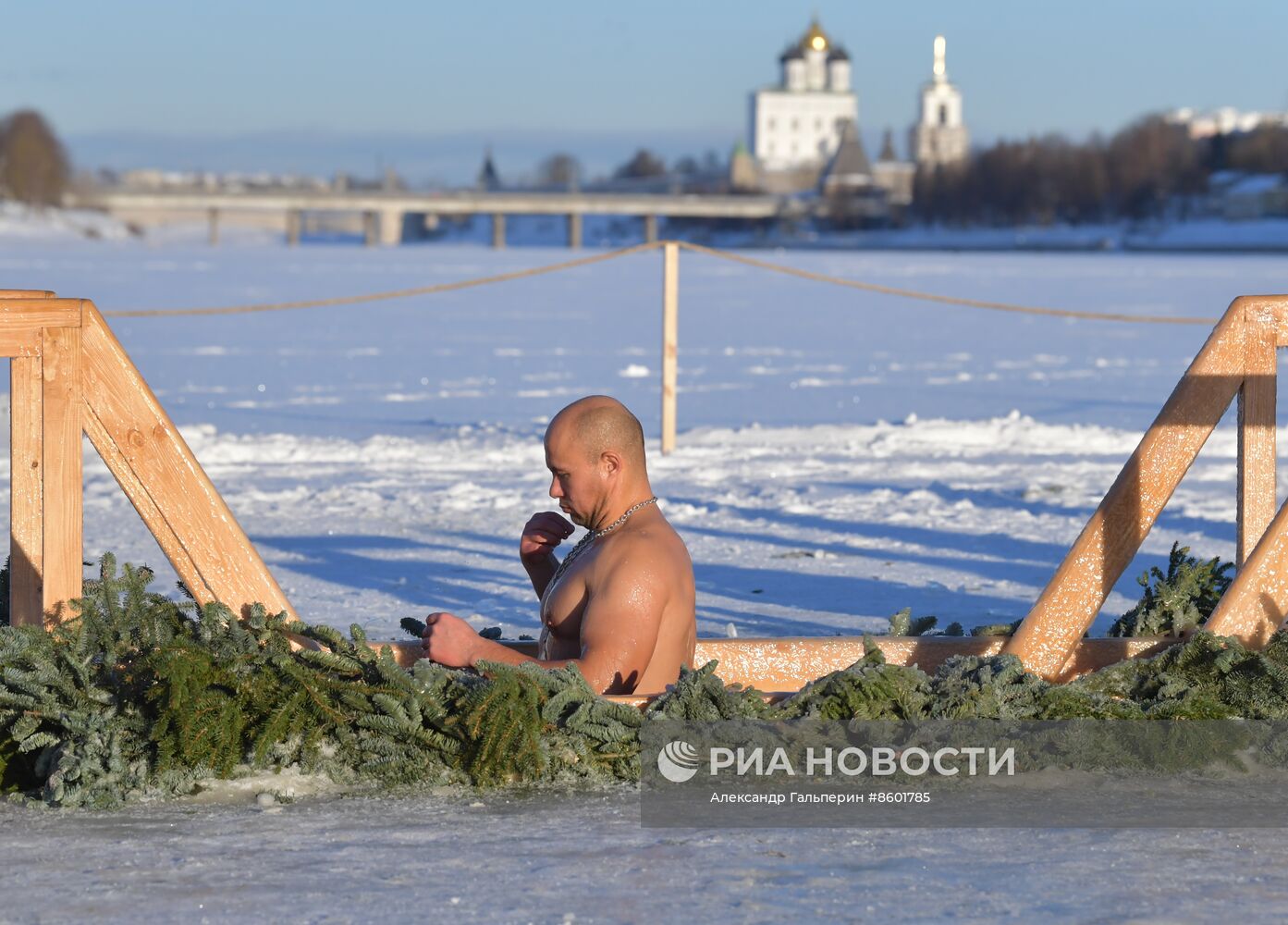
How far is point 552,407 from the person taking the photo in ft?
44.3

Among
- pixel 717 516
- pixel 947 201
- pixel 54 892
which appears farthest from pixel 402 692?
pixel 947 201

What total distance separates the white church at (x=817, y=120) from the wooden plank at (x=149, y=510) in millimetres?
152317

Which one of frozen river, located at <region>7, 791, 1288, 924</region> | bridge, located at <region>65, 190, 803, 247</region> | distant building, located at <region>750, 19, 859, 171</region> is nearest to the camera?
frozen river, located at <region>7, 791, 1288, 924</region>

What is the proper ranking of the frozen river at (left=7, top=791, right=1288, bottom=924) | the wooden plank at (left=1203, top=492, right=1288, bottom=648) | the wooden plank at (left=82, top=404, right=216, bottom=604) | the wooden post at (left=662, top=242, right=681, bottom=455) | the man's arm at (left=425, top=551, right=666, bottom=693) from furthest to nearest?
the wooden post at (left=662, top=242, right=681, bottom=455), the wooden plank at (left=1203, top=492, right=1288, bottom=648), the wooden plank at (left=82, top=404, right=216, bottom=604), the man's arm at (left=425, top=551, right=666, bottom=693), the frozen river at (left=7, top=791, right=1288, bottom=924)

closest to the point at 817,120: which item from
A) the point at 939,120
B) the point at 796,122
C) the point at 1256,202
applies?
the point at 796,122

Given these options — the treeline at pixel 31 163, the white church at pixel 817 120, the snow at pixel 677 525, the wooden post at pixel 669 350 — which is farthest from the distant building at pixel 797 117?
the wooden post at pixel 669 350

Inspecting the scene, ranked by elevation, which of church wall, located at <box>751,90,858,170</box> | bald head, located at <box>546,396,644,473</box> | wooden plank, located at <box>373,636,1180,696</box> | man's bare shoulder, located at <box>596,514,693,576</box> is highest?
church wall, located at <box>751,90,858,170</box>

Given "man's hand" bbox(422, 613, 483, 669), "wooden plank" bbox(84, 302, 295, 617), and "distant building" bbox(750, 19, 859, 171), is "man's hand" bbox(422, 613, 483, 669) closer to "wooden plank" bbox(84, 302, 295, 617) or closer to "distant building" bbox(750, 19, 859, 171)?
"wooden plank" bbox(84, 302, 295, 617)

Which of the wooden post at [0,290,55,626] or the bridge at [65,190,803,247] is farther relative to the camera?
the bridge at [65,190,803,247]

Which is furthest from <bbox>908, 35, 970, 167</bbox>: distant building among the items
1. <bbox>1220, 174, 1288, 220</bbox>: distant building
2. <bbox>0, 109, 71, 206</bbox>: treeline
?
<bbox>0, 109, 71, 206</bbox>: treeline

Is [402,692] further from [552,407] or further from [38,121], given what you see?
[38,121]

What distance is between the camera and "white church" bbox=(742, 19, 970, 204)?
165000mm

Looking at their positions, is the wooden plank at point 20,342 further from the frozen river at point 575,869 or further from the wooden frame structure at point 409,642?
the frozen river at point 575,869

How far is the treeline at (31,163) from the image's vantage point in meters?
110
